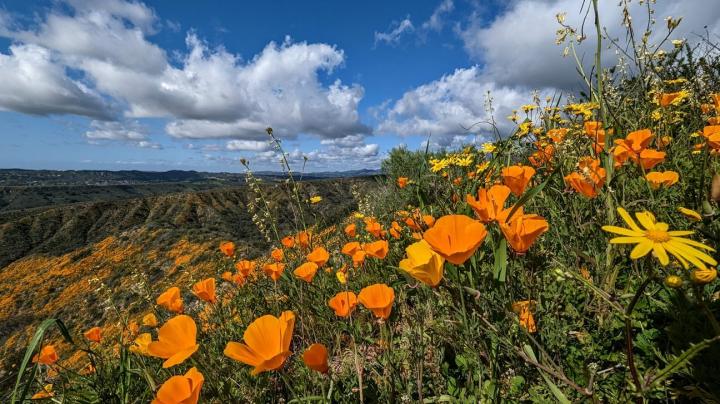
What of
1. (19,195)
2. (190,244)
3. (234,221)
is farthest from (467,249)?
(19,195)

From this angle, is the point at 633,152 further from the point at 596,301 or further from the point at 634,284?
the point at 596,301

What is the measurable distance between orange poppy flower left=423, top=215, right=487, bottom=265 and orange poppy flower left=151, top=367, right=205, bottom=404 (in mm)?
832

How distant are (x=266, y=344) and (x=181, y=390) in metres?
0.29

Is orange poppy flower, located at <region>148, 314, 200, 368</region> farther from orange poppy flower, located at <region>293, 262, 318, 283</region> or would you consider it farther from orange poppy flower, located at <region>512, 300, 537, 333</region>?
orange poppy flower, located at <region>512, 300, 537, 333</region>

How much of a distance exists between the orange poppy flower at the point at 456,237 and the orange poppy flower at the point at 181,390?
832 mm

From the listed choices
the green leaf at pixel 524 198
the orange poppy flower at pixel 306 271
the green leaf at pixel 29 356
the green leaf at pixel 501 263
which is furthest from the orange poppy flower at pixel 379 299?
the green leaf at pixel 29 356

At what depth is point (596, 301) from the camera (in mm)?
1523

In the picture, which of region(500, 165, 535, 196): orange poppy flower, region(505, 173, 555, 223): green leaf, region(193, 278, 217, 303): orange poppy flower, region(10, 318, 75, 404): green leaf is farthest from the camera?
region(193, 278, 217, 303): orange poppy flower

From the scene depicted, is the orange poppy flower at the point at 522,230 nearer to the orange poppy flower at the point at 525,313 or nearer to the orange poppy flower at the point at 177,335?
the orange poppy flower at the point at 525,313

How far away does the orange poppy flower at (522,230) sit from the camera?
1.11 m

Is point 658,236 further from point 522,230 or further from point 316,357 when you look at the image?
point 316,357

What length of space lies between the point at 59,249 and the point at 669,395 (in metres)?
16.9

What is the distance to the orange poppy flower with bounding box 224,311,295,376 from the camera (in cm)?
106

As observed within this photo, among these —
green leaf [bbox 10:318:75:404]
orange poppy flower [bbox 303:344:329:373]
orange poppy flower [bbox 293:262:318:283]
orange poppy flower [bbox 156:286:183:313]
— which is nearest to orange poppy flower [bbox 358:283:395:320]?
orange poppy flower [bbox 303:344:329:373]
